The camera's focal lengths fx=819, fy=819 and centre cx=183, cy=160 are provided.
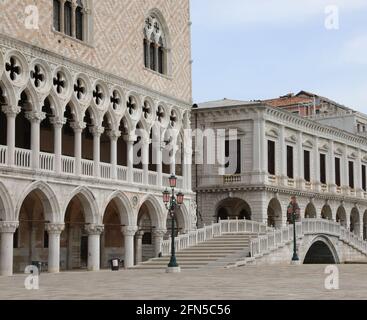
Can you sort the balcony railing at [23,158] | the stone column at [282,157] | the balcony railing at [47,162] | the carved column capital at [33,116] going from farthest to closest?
the stone column at [282,157] → the balcony railing at [47,162] → the carved column capital at [33,116] → the balcony railing at [23,158]

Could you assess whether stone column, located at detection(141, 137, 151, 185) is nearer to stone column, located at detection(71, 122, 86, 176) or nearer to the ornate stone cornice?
the ornate stone cornice

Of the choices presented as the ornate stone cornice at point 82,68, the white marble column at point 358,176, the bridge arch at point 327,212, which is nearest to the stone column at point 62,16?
the ornate stone cornice at point 82,68

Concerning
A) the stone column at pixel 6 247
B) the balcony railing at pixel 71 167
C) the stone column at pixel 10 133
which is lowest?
the stone column at pixel 6 247

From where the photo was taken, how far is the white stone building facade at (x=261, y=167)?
44500mm

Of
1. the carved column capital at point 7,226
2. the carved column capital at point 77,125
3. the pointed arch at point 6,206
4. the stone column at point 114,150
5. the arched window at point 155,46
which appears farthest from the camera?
the arched window at point 155,46

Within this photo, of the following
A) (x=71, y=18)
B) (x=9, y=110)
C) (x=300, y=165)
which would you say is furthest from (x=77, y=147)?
(x=300, y=165)

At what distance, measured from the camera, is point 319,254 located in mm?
44625

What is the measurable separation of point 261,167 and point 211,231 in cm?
798

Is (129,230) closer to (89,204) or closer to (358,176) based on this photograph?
(89,204)

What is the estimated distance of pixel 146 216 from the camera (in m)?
42.2

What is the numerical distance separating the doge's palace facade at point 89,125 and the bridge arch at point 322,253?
335 inches

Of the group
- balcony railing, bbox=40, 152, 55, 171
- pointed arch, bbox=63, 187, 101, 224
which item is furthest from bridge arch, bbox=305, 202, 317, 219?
balcony railing, bbox=40, 152, 55, 171

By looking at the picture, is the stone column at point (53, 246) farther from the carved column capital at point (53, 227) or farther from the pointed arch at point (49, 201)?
the pointed arch at point (49, 201)

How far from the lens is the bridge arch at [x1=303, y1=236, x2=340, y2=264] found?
4378 centimetres
